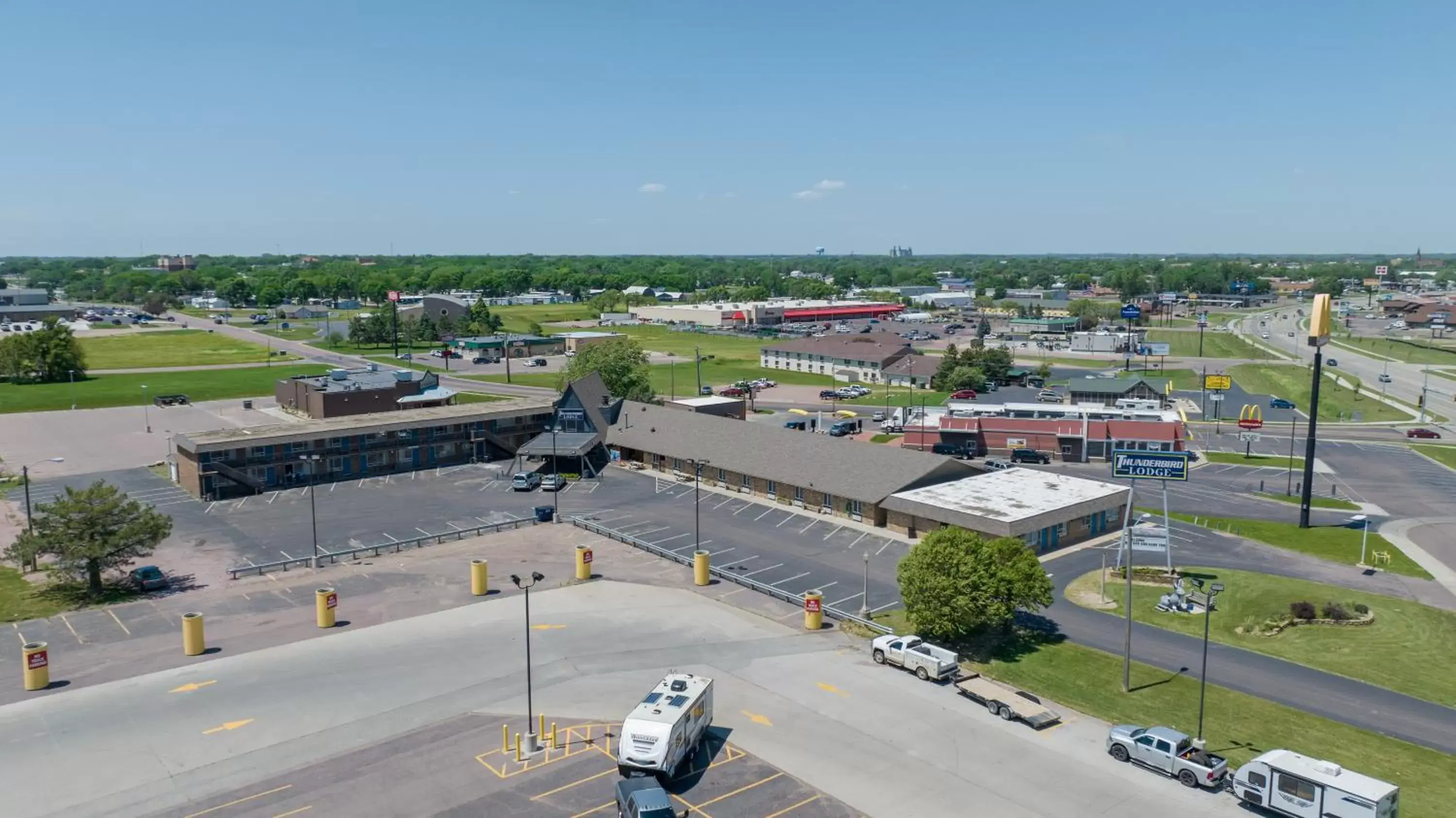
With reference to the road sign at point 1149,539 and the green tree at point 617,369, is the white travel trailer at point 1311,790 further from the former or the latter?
the green tree at point 617,369

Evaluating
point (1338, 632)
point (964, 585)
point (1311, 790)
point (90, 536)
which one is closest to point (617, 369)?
point (90, 536)

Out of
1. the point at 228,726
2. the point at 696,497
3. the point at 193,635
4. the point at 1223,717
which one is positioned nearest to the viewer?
the point at 228,726

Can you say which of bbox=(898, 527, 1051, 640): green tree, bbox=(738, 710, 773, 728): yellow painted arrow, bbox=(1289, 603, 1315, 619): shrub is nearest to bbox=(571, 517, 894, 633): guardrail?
bbox=(898, 527, 1051, 640): green tree

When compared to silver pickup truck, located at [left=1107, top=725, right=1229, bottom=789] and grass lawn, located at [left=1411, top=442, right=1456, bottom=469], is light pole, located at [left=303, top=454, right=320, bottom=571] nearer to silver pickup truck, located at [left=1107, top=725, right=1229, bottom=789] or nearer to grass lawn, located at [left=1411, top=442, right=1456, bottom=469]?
silver pickup truck, located at [left=1107, top=725, right=1229, bottom=789]

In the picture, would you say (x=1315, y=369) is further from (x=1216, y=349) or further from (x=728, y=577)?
(x=1216, y=349)

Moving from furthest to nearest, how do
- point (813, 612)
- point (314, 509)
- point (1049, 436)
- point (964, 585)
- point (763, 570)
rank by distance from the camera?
point (1049, 436) → point (314, 509) → point (763, 570) → point (813, 612) → point (964, 585)

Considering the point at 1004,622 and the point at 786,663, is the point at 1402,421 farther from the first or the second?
the point at 786,663

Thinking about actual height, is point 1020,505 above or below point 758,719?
above
